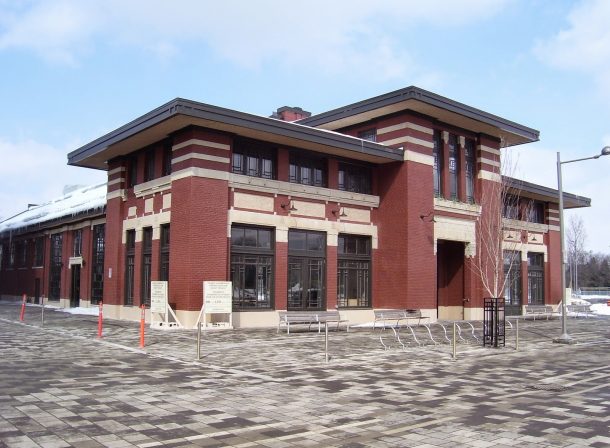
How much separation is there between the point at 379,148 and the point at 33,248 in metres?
32.3

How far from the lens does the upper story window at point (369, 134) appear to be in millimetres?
29334

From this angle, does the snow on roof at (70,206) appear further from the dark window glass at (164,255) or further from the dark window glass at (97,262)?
the dark window glass at (164,255)

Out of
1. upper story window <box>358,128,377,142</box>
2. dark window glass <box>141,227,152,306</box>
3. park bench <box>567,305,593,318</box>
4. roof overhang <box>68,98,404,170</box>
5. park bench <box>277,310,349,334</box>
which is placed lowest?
park bench <box>567,305,593,318</box>

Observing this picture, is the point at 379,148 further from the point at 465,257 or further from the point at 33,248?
the point at 33,248

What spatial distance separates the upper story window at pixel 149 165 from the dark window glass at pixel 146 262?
2.42 m

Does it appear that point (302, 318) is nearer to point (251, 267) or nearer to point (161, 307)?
point (251, 267)

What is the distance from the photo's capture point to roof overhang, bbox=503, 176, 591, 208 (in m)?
33.5

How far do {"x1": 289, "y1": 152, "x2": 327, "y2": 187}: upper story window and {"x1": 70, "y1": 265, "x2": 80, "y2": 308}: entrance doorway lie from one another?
19.3 metres

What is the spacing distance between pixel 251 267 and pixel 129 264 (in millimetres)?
7420

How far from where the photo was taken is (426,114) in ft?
93.4

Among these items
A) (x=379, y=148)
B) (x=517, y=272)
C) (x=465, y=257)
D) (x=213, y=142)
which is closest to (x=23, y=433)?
(x=213, y=142)

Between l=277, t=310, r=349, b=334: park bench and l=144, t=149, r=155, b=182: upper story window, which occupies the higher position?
l=144, t=149, r=155, b=182: upper story window

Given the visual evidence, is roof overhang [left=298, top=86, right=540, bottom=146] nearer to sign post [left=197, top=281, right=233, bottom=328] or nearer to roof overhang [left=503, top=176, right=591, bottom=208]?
roof overhang [left=503, top=176, right=591, bottom=208]

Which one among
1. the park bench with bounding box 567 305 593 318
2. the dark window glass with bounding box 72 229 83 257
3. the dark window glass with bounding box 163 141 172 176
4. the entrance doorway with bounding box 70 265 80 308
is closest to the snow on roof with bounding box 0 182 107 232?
the dark window glass with bounding box 72 229 83 257
